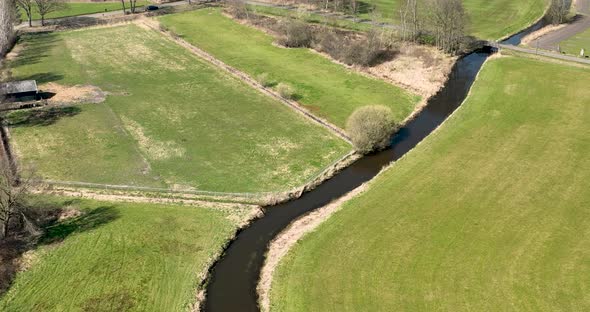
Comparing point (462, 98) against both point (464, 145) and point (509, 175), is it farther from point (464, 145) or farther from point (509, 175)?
point (509, 175)

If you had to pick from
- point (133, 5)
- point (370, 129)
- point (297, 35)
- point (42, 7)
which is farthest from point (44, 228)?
point (133, 5)

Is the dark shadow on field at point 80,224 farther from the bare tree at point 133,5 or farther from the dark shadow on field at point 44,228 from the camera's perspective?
the bare tree at point 133,5

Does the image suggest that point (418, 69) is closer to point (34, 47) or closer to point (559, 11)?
point (559, 11)

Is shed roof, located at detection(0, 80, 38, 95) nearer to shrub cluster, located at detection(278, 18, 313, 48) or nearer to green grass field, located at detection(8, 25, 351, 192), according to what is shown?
green grass field, located at detection(8, 25, 351, 192)

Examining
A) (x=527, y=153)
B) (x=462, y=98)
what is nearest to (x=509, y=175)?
(x=527, y=153)

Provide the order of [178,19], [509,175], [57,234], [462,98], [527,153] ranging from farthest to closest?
[178,19] < [462,98] < [527,153] < [509,175] < [57,234]

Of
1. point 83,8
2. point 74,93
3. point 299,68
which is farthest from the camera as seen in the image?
point 83,8
